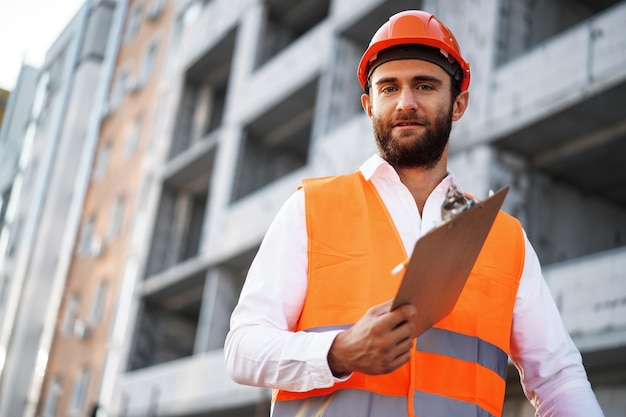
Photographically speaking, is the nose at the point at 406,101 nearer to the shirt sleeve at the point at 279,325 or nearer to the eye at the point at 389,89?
the eye at the point at 389,89

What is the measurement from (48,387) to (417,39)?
998 inches

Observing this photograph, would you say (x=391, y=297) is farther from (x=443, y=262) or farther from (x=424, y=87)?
(x=424, y=87)

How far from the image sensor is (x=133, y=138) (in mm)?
25844

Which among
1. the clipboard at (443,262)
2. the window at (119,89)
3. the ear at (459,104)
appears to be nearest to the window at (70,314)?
the window at (119,89)

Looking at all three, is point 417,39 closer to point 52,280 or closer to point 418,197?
point 418,197

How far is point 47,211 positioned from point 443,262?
2966 centimetres

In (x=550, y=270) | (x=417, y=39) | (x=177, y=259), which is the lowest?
(x=417, y=39)

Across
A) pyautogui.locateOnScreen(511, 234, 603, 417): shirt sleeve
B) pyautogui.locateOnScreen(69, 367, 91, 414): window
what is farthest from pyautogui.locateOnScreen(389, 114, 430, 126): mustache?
pyautogui.locateOnScreen(69, 367, 91, 414): window

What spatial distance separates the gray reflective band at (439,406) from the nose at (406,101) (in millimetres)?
754

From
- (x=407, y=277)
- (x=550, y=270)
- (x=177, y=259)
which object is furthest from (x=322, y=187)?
(x=177, y=259)

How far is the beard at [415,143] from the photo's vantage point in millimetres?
2398

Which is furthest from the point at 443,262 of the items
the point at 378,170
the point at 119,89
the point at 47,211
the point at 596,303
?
the point at 47,211

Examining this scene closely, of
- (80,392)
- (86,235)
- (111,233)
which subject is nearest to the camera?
(80,392)

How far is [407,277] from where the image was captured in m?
1.77
